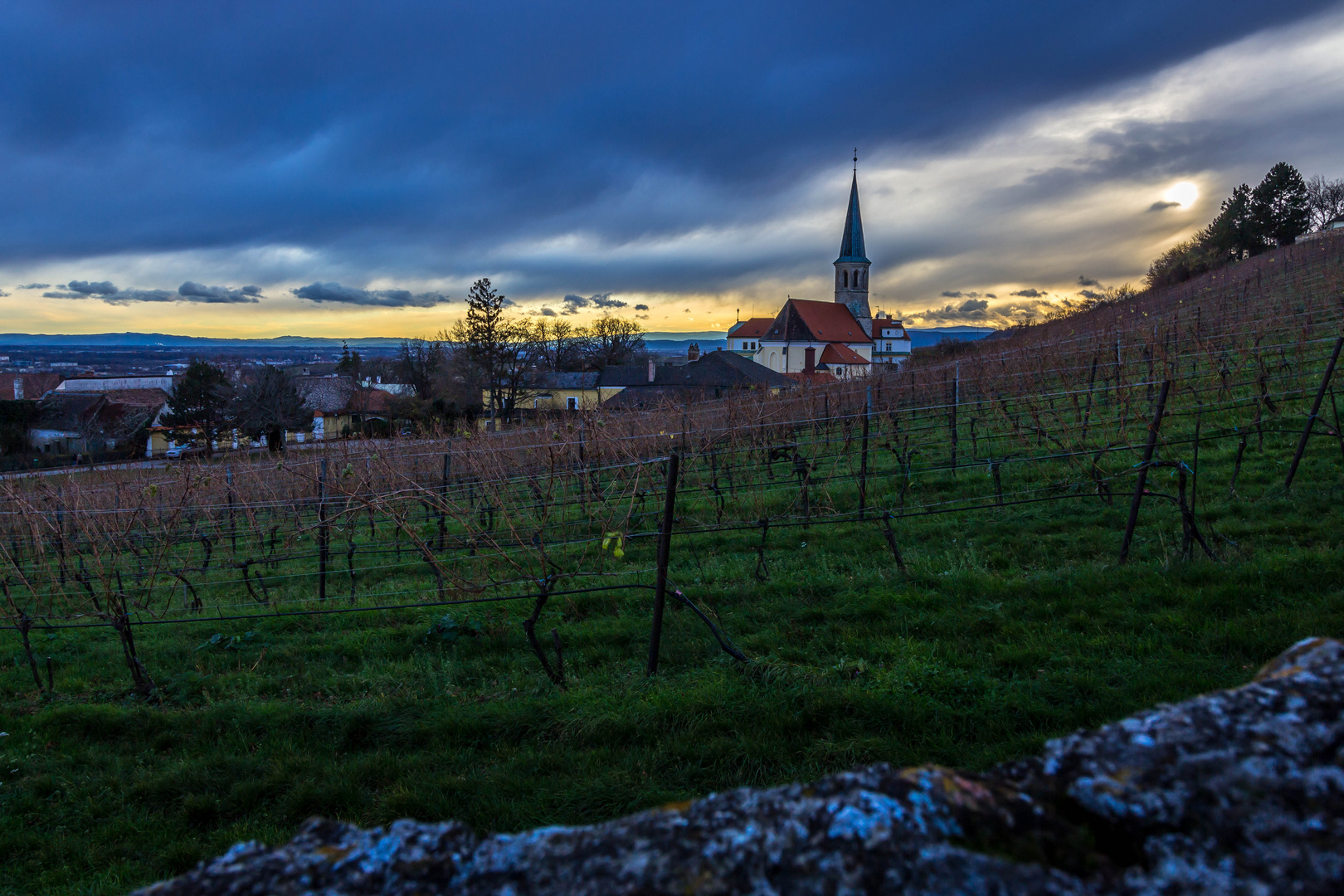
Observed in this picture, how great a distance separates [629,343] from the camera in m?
73.3

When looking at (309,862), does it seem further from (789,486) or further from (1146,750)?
(789,486)

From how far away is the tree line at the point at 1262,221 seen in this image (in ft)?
125

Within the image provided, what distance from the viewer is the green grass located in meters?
3.43

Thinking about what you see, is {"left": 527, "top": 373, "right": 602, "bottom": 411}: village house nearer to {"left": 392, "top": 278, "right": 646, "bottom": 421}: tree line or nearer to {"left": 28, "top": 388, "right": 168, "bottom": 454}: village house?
{"left": 392, "top": 278, "right": 646, "bottom": 421}: tree line

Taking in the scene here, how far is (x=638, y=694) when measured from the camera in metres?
4.17

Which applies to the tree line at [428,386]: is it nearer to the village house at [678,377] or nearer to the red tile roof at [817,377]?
the village house at [678,377]

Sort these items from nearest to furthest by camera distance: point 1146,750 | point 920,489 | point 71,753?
1. point 1146,750
2. point 71,753
3. point 920,489

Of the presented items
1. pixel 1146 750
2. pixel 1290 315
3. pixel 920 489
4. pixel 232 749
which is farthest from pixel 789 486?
pixel 1290 315

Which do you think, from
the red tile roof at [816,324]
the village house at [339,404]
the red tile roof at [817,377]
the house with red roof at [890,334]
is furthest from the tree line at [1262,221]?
the house with red roof at [890,334]

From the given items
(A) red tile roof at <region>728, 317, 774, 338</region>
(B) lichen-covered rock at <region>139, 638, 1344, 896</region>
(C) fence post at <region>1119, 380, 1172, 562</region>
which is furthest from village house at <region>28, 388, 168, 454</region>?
(A) red tile roof at <region>728, 317, 774, 338</region>

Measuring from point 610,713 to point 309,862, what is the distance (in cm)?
307

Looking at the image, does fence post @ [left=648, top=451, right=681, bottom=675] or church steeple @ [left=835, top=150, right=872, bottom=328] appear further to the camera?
church steeple @ [left=835, top=150, right=872, bottom=328]

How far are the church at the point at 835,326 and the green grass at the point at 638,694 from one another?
6071cm

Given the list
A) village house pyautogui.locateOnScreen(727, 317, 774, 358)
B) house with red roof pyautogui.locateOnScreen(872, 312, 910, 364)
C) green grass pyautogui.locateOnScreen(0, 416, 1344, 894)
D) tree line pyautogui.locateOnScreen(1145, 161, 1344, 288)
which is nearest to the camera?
green grass pyautogui.locateOnScreen(0, 416, 1344, 894)
